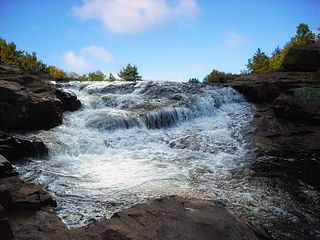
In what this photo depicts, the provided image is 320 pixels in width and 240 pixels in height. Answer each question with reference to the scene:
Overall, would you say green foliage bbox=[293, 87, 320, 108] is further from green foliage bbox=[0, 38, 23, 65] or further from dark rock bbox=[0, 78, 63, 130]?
green foliage bbox=[0, 38, 23, 65]

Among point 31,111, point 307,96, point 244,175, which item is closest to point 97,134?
point 31,111

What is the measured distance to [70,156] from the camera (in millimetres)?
6242

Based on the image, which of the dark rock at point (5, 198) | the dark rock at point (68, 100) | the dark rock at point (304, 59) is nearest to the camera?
the dark rock at point (5, 198)

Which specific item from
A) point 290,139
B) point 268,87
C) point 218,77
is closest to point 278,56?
point 218,77

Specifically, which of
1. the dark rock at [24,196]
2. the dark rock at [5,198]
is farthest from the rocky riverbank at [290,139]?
the dark rock at [5,198]

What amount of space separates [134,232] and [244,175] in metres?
3.57

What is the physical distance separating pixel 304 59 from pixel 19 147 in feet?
55.4

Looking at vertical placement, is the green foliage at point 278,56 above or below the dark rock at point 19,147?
above

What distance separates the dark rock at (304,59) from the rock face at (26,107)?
15304 mm

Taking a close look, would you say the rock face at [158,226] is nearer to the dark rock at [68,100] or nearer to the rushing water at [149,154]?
the rushing water at [149,154]

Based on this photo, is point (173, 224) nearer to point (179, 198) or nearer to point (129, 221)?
point (129, 221)

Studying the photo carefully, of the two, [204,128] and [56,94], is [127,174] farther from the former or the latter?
[56,94]

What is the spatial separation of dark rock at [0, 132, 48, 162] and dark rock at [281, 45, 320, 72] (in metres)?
16.1

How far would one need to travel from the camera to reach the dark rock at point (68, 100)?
9.52m
